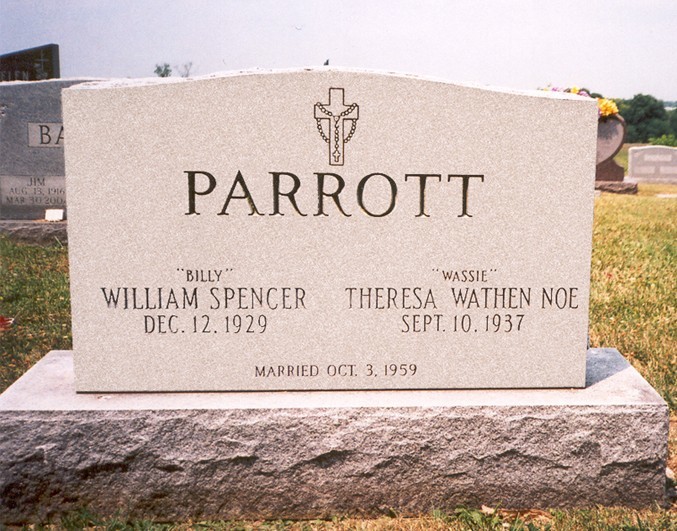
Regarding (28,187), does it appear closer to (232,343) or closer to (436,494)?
(232,343)

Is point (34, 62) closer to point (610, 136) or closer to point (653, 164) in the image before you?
point (610, 136)

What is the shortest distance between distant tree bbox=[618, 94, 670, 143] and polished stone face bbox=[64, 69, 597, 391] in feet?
103

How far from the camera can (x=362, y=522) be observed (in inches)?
105

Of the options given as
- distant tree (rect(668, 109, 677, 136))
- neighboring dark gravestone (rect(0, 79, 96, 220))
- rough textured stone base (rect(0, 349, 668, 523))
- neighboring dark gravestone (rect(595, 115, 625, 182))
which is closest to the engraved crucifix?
rough textured stone base (rect(0, 349, 668, 523))

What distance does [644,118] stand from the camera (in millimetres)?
31875

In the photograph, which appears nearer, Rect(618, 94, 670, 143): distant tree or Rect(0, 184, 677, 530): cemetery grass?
Rect(0, 184, 677, 530): cemetery grass

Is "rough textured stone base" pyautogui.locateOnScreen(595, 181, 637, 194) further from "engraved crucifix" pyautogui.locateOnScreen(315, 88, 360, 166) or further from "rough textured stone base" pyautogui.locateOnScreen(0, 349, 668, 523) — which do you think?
"engraved crucifix" pyautogui.locateOnScreen(315, 88, 360, 166)

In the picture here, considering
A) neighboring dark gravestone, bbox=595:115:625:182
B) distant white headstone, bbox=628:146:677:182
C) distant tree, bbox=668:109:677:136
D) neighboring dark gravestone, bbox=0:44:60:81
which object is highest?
neighboring dark gravestone, bbox=0:44:60:81

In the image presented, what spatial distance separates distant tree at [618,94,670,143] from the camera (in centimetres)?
3153

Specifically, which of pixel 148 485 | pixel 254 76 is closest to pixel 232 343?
pixel 148 485

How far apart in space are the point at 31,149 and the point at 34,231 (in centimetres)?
85

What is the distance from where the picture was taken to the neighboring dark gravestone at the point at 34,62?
1129 cm

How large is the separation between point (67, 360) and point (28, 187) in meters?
5.31

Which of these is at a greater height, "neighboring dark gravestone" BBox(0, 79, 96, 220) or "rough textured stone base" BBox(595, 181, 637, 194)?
"neighboring dark gravestone" BBox(0, 79, 96, 220)
